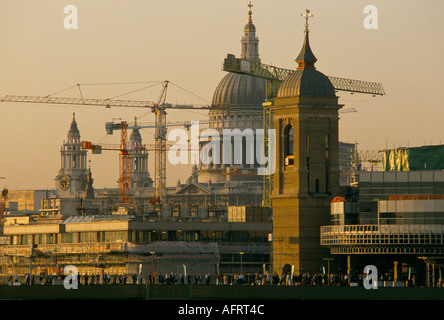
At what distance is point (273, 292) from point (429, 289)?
60.7ft

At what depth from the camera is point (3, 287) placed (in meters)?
193

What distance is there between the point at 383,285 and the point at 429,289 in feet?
35.5

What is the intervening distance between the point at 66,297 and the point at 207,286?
16931 millimetres
